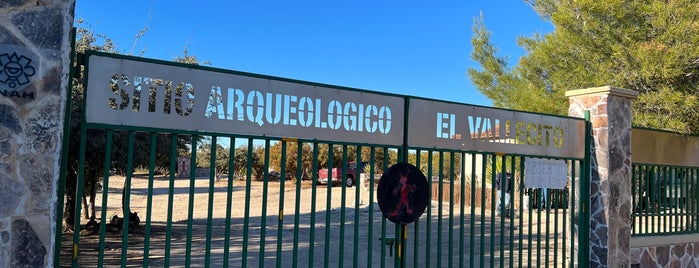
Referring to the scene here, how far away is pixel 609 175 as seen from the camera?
7.22m

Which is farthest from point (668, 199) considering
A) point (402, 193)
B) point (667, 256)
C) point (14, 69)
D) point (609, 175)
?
point (14, 69)

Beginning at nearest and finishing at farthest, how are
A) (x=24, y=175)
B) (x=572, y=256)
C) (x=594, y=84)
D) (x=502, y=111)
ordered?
(x=24, y=175) → (x=502, y=111) → (x=572, y=256) → (x=594, y=84)

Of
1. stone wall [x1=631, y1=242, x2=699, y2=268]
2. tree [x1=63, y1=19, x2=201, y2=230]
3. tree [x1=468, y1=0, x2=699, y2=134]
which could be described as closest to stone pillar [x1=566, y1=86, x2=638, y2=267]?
stone wall [x1=631, y1=242, x2=699, y2=268]

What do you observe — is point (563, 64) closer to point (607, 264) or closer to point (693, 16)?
point (693, 16)

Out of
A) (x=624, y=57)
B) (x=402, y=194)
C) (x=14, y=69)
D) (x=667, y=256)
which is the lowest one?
(x=667, y=256)

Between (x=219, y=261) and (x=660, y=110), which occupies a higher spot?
(x=660, y=110)

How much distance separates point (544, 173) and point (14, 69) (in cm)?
576

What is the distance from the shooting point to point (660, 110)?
32.5 ft

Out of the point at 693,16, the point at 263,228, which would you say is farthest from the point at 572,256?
the point at 693,16

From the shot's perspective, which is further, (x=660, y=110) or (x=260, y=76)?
(x=660, y=110)

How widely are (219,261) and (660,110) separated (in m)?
8.86

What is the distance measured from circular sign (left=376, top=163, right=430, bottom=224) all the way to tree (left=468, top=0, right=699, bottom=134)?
597cm

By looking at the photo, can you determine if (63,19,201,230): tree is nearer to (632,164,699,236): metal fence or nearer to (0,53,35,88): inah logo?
(0,53,35,88): inah logo

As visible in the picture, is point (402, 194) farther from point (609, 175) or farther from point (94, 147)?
point (94, 147)
